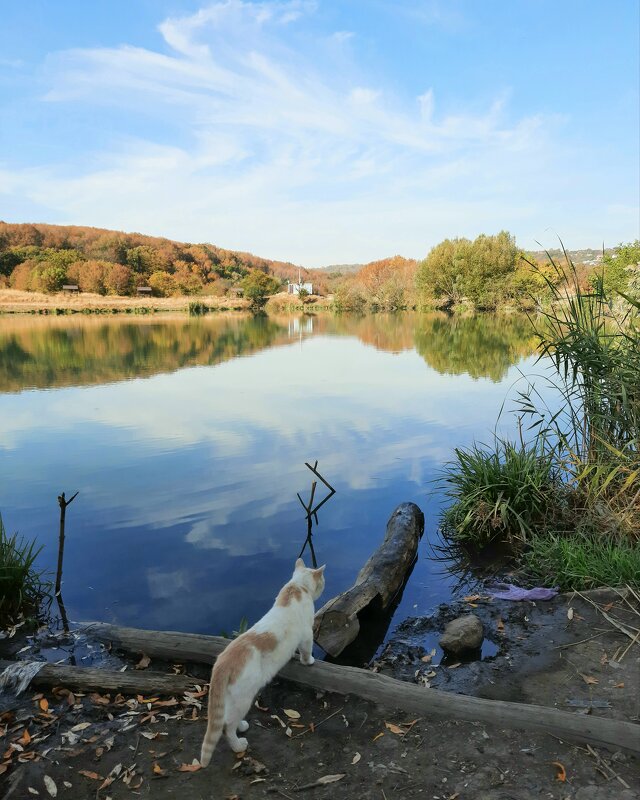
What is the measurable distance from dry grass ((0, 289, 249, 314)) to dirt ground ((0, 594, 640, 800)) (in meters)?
75.5

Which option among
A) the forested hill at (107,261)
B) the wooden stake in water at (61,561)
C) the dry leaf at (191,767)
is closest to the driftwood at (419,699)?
the dry leaf at (191,767)

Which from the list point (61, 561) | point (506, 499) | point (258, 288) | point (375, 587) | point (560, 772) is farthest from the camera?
point (258, 288)

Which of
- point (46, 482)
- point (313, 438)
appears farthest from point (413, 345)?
point (46, 482)

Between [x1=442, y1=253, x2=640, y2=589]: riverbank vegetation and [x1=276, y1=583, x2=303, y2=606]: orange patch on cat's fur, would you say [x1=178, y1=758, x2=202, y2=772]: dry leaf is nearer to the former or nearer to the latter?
[x1=276, y1=583, x2=303, y2=606]: orange patch on cat's fur

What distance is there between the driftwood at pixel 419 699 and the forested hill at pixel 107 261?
Result: 89144mm

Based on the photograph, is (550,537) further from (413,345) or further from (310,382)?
(413,345)

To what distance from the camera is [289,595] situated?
4.31 metres

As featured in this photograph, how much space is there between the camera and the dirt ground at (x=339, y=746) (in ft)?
11.2

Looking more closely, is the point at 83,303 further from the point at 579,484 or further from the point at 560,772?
the point at 560,772

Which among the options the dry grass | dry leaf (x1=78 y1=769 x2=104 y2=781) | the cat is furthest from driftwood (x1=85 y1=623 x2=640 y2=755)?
the dry grass

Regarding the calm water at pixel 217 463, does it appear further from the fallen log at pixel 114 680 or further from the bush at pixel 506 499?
the fallen log at pixel 114 680

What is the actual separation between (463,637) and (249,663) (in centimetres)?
261

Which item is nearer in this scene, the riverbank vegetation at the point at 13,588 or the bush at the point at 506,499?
the riverbank vegetation at the point at 13,588

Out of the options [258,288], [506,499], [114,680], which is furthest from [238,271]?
[114,680]
